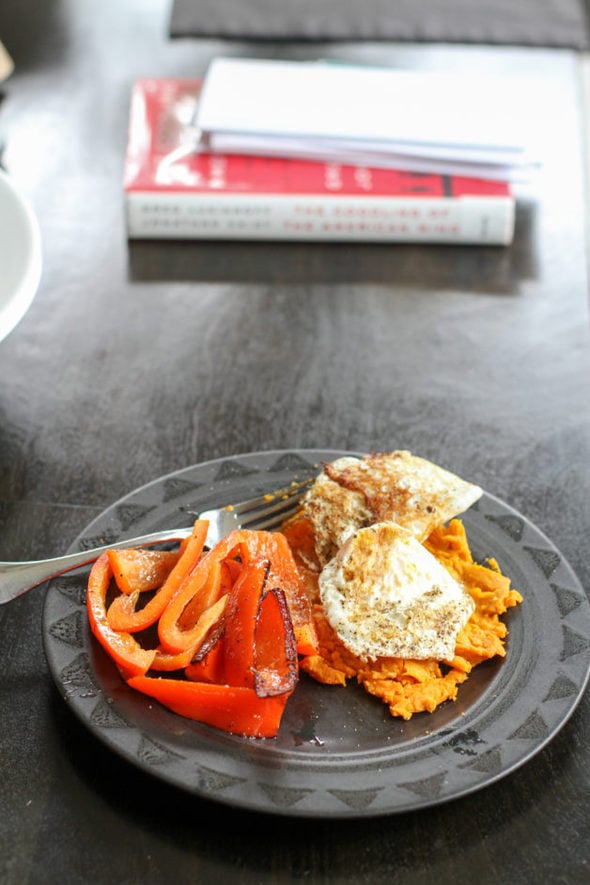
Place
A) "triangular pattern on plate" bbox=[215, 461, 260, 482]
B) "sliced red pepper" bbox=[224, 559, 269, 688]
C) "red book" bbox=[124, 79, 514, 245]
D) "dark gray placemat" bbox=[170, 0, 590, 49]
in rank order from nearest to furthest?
"sliced red pepper" bbox=[224, 559, 269, 688] < "triangular pattern on plate" bbox=[215, 461, 260, 482] < "red book" bbox=[124, 79, 514, 245] < "dark gray placemat" bbox=[170, 0, 590, 49]

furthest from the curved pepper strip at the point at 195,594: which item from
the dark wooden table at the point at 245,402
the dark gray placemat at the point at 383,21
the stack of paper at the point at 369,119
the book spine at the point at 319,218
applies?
the dark gray placemat at the point at 383,21

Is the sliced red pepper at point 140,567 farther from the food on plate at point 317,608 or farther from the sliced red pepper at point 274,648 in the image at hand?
the sliced red pepper at point 274,648

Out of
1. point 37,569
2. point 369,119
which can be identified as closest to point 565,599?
point 37,569

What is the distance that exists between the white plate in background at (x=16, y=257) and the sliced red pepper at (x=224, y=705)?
0.51 metres

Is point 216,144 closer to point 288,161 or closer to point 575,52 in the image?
point 288,161

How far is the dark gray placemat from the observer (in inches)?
93.4

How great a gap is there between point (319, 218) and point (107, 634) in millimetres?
975

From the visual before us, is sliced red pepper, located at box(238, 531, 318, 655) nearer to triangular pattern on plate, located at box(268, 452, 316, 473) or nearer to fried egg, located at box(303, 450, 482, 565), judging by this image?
fried egg, located at box(303, 450, 482, 565)

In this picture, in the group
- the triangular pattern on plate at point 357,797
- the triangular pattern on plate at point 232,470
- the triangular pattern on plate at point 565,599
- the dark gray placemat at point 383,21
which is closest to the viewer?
the triangular pattern on plate at point 357,797

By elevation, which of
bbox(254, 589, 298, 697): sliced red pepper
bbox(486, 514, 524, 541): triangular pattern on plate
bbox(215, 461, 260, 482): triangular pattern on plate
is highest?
bbox(215, 461, 260, 482): triangular pattern on plate

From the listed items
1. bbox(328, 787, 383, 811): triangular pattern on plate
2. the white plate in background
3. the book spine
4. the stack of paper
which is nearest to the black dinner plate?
bbox(328, 787, 383, 811): triangular pattern on plate

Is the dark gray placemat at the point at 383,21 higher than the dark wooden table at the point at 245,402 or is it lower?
higher

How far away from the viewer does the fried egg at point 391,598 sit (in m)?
1.01

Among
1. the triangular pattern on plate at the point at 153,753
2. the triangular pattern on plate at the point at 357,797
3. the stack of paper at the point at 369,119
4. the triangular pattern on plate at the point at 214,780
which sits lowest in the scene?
the triangular pattern on plate at the point at 357,797
